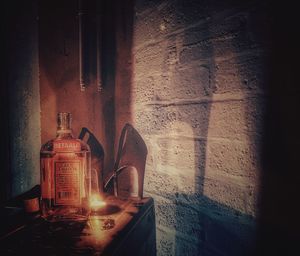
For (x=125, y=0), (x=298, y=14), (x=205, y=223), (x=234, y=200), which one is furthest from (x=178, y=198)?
(x=125, y=0)

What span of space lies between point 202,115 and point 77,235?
1.75 feet

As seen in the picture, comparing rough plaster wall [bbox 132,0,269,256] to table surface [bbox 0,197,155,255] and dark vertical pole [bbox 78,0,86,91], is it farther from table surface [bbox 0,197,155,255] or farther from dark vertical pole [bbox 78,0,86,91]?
dark vertical pole [bbox 78,0,86,91]

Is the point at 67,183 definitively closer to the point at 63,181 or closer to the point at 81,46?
the point at 63,181

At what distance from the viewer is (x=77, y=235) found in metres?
0.63

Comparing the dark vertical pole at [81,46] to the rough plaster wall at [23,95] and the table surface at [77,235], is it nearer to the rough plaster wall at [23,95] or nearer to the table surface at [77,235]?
the rough plaster wall at [23,95]

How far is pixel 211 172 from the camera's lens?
0.79 metres

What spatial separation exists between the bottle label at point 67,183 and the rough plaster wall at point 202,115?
333 millimetres

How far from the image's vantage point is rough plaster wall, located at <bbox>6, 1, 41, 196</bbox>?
4.32ft

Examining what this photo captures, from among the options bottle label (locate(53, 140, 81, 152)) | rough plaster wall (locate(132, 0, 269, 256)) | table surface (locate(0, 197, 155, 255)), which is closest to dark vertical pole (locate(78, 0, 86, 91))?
rough plaster wall (locate(132, 0, 269, 256))

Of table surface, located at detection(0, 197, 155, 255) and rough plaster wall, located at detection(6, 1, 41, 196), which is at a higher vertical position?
rough plaster wall, located at detection(6, 1, 41, 196)

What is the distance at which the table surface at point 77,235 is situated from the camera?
1.80 feet

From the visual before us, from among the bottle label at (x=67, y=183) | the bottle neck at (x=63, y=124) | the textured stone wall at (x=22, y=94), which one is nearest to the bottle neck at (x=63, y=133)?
the bottle neck at (x=63, y=124)

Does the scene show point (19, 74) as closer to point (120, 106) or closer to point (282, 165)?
point (120, 106)

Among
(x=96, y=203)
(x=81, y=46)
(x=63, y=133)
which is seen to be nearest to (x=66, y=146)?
(x=63, y=133)
